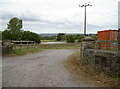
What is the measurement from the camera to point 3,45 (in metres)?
11.9

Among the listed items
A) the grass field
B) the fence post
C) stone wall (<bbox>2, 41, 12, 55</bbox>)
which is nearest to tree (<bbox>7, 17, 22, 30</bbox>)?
the grass field

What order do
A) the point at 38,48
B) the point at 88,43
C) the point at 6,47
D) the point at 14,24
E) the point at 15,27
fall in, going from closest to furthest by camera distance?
the point at 88,43 → the point at 6,47 → the point at 38,48 → the point at 14,24 → the point at 15,27

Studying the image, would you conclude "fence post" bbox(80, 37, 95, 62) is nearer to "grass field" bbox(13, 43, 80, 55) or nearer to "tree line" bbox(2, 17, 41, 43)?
"grass field" bbox(13, 43, 80, 55)

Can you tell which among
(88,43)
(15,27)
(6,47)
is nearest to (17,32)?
(15,27)

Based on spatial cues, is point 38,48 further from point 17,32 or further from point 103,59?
point 17,32

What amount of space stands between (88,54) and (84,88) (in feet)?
11.5

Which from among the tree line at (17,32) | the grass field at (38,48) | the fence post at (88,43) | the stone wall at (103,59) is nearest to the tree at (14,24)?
the tree line at (17,32)

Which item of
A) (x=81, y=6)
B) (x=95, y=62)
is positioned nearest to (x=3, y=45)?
(x=95, y=62)

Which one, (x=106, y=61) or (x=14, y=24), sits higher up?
(x=14, y=24)

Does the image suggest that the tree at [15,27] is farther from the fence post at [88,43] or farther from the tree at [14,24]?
the fence post at [88,43]

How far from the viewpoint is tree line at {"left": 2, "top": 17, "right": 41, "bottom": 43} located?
3350 cm

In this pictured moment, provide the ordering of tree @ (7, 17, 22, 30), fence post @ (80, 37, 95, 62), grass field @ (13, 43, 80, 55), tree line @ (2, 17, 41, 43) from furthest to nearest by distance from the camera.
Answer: tree @ (7, 17, 22, 30)
tree line @ (2, 17, 41, 43)
grass field @ (13, 43, 80, 55)
fence post @ (80, 37, 95, 62)

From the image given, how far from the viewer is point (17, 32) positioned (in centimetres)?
3562

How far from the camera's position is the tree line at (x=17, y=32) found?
33.5 m
